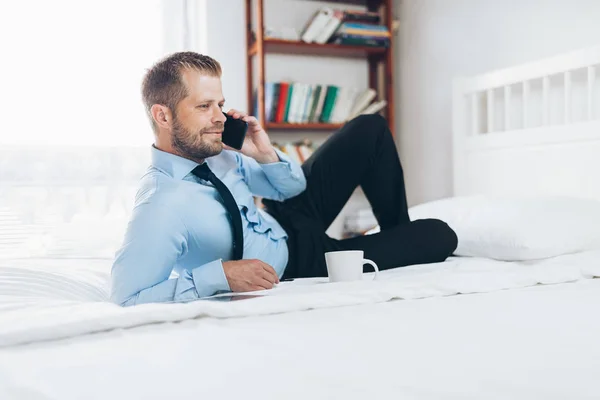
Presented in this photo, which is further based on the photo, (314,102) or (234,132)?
(314,102)

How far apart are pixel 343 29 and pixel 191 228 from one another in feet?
6.10

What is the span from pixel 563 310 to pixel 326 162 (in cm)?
84

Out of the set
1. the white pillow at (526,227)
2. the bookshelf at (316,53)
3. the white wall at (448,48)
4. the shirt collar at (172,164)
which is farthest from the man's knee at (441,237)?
the bookshelf at (316,53)

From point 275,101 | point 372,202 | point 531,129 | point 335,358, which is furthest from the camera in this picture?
point 275,101

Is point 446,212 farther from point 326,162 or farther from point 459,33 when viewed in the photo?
point 459,33

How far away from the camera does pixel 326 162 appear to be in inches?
67.5

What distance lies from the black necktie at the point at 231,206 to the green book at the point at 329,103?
168cm

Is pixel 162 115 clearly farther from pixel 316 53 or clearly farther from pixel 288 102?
pixel 316 53

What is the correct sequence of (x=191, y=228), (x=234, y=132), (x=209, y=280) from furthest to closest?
(x=234, y=132) → (x=191, y=228) → (x=209, y=280)

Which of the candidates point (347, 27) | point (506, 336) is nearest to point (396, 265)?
point (506, 336)

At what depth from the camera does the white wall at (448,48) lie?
7.68ft

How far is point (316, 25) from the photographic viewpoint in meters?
2.94

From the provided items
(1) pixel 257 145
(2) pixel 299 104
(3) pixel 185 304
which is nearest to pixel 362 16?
(2) pixel 299 104

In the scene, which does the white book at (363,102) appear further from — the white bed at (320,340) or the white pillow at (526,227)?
the white bed at (320,340)
